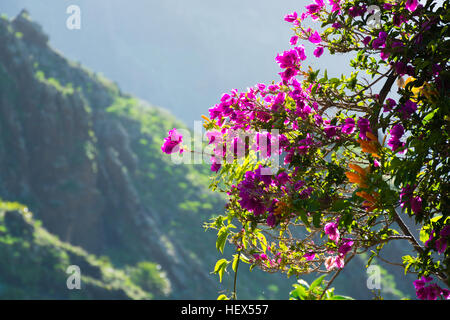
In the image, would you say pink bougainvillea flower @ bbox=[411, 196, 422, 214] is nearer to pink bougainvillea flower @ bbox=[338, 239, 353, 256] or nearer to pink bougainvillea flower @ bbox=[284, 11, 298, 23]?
pink bougainvillea flower @ bbox=[338, 239, 353, 256]

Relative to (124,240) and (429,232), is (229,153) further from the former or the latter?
(124,240)

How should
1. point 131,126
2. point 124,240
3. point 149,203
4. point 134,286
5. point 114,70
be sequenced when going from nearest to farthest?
point 134,286, point 124,240, point 149,203, point 131,126, point 114,70

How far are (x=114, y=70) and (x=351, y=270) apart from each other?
82.3m

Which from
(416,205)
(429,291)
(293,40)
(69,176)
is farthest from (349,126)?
(69,176)

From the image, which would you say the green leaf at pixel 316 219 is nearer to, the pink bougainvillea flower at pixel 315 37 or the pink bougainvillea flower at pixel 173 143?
the pink bougainvillea flower at pixel 173 143

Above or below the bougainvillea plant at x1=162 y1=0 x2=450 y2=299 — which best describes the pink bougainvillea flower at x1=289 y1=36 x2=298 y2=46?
above

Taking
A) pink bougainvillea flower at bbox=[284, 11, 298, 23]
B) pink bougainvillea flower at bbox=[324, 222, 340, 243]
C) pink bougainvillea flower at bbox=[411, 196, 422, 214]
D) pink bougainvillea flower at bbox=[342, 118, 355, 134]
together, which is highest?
pink bougainvillea flower at bbox=[284, 11, 298, 23]

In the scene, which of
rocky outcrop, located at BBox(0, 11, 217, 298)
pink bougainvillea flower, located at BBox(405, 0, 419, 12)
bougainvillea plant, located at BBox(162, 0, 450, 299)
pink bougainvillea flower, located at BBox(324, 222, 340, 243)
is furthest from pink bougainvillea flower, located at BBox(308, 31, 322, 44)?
rocky outcrop, located at BBox(0, 11, 217, 298)

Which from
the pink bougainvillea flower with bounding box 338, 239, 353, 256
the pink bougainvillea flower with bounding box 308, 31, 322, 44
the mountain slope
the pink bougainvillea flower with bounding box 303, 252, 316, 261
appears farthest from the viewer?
the mountain slope

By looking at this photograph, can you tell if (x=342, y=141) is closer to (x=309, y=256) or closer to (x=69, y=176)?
(x=309, y=256)

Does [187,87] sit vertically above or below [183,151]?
above

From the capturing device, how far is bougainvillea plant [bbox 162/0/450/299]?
2.40 meters

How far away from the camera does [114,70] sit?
319ft

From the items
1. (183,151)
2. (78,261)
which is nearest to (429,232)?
(183,151)
